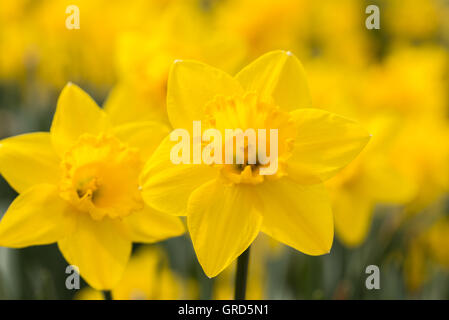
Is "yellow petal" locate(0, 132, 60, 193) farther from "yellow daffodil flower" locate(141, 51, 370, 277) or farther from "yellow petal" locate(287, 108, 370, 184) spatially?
"yellow petal" locate(287, 108, 370, 184)

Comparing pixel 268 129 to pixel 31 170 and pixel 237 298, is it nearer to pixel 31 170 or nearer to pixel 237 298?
pixel 237 298

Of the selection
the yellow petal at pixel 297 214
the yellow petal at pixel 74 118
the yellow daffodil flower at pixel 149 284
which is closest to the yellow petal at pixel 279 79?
the yellow petal at pixel 297 214

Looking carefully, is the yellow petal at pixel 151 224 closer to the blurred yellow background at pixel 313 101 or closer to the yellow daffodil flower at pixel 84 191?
the yellow daffodil flower at pixel 84 191

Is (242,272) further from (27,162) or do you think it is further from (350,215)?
(350,215)

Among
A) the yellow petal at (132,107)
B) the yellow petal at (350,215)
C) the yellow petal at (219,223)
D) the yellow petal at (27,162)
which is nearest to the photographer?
the yellow petal at (219,223)

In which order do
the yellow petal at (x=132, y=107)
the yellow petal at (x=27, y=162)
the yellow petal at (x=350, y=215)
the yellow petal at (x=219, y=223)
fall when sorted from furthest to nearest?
the yellow petal at (x=350, y=215), the yellow petal at (x=132, y=107), the yellow petal at (x=27, y=162), the yellow petal at (x=219, y=223)

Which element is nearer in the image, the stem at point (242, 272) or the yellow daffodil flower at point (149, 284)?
the stem at point (242, 272)

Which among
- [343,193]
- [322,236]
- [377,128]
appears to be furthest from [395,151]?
[322,236]

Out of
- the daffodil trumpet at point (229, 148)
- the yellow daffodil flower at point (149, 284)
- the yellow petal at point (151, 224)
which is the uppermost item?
the daffodil trumpet at point (229, 148)
